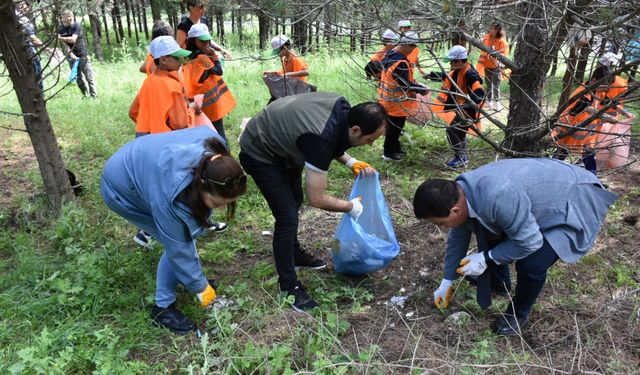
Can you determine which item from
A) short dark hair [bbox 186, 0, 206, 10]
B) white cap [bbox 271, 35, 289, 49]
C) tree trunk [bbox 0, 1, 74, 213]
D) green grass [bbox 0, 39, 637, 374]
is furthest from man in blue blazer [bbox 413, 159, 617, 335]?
short dark hair [bbox 186, 0, 206, 10]

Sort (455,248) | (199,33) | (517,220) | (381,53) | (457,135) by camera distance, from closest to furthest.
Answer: (517,220) → (455,248) → (381,53) → (199,33) → (457,135)

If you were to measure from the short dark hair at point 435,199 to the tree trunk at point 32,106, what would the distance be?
106 inches

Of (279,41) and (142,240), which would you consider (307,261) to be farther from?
(279,41)

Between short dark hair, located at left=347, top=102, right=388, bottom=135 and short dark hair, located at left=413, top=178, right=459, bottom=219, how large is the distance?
0.36 meters

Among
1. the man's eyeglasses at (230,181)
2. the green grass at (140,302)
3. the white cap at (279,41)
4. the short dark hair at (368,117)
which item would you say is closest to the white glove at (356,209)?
the green grass at (140,302)

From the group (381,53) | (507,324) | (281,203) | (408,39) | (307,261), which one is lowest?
(307,261)

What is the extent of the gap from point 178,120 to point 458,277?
6.71 ft

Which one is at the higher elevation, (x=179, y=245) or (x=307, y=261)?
(x=179, y=245)

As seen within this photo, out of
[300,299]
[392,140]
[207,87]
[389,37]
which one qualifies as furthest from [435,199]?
[392,140]

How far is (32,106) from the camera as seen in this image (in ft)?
10.6

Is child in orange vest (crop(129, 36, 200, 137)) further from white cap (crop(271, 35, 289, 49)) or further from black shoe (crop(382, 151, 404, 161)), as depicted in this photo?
black shoe (crop(382, 151, 404, 161))

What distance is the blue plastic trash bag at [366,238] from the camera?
2725mm

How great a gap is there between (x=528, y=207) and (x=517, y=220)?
0.08 meters

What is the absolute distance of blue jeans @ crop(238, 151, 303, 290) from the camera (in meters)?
2.45
